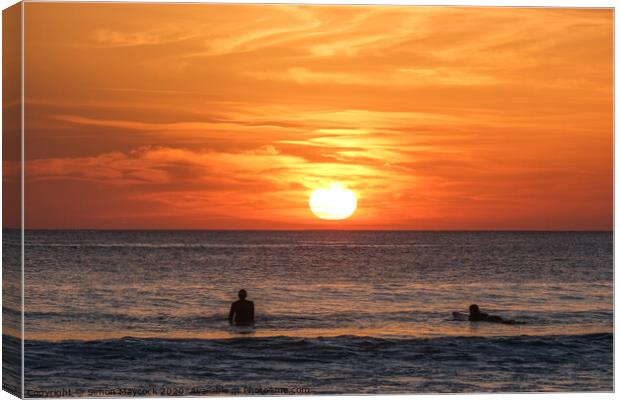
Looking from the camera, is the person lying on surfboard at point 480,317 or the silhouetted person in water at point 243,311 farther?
the silhouetted person in water at point 243,311

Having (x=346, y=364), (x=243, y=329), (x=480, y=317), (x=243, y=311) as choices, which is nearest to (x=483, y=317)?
(x=480, y=317)

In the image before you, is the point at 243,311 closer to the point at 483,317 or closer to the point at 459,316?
the point at 459,316

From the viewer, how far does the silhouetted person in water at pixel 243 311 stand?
15.2 m

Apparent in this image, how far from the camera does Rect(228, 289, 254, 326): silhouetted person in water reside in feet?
49.8

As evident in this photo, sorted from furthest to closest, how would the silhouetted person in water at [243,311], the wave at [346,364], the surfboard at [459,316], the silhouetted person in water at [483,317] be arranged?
the silhouetted person in water at [243,311]
the surfboard at [459,316]
the silhouetted person in water at [483,317]
the wave at [346,364]

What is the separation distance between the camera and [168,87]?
38.2ft

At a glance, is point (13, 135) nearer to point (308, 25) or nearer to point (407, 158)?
point (308, 25)

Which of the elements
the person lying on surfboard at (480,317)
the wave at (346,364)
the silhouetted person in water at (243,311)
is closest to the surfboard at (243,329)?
the silhouetted person in water at (243,311)

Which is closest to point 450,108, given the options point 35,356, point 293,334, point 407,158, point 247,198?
point 407,158

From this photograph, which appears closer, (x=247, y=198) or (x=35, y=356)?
(x=35, y=356)

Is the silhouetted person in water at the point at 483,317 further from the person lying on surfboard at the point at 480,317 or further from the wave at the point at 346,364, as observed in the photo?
the wave at the point at 346,364

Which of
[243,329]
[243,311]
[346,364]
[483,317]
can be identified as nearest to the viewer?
[346,364]

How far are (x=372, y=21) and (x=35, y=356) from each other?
17.0 ft

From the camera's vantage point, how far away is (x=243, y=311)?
52.3ft
